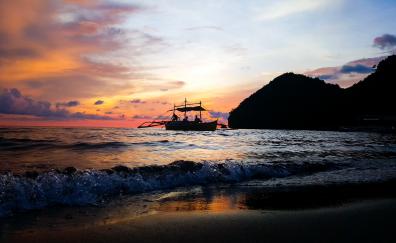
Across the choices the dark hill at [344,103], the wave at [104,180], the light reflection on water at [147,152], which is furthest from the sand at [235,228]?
the dark hill at [344,103]

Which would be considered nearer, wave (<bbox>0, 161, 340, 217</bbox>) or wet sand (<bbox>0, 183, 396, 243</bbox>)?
wet sand (<bbox>0, 183, 396, 243</bbox>)

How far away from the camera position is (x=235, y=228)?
5258mm

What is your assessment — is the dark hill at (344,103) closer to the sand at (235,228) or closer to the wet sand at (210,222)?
the wet sand at (210,222)

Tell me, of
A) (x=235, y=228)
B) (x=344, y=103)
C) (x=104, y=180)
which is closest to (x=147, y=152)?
(x=104, y=180)

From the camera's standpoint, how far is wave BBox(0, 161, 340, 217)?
753 cm

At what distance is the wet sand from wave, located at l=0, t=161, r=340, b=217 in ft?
2.80

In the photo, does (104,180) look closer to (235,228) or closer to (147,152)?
(235,228)

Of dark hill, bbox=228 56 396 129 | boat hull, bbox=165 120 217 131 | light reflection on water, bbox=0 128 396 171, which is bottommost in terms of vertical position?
light reflection on water, bbox=0 128 396 171

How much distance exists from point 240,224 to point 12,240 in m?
3.48

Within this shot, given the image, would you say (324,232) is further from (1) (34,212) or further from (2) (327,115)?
(2) (327,115)

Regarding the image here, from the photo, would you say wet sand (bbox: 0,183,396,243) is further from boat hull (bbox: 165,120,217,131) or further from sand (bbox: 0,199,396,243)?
boat hull (bbox: 165,120,217,131)

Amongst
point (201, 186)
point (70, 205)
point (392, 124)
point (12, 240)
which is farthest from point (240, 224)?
A: point (392, 124)

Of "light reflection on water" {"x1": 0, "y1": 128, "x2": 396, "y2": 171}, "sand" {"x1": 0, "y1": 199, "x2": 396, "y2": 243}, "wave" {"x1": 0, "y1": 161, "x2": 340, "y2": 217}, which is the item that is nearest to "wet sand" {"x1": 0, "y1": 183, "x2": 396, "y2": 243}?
"sand" {"x1": 0, "y1": 199, "x2": 396, "y2": 243}

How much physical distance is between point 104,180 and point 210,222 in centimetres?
491
